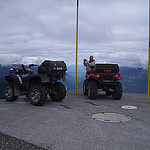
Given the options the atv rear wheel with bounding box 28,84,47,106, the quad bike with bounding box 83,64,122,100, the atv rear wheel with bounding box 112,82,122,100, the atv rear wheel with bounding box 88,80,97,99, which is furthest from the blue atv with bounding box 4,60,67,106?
the atv rear wheel with bounding box 112,82,122,100

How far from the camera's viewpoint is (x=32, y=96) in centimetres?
721

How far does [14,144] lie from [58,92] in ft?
15.0

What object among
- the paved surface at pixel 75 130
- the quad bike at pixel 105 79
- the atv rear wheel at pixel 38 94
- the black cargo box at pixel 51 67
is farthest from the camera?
the quad bike at pixel 105 79

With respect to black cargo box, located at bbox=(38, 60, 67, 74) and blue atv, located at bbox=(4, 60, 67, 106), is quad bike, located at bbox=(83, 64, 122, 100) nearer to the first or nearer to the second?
blue atv, located at bbox=(4, 60, 67, 106)

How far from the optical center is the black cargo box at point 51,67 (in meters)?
7.16

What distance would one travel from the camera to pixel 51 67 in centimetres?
716

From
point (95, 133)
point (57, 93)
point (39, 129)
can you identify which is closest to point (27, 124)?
point (39, 129)

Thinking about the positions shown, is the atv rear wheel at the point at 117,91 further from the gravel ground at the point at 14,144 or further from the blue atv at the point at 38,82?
the gravel ground at the point at 14,144

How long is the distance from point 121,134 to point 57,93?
4.49 metres

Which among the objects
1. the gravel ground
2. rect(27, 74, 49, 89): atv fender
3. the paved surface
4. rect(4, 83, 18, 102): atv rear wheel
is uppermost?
rect(27, 74, 49, 89): atv fender

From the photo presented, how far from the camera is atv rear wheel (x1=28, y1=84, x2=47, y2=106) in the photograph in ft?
22.5

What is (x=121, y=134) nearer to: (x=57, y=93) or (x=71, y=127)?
(x=71, y=127)

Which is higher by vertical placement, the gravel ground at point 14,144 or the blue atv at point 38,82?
the blue atv at point 38,82

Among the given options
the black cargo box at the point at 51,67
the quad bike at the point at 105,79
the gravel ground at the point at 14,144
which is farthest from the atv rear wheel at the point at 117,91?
the gravel ground at the point at 14,144
